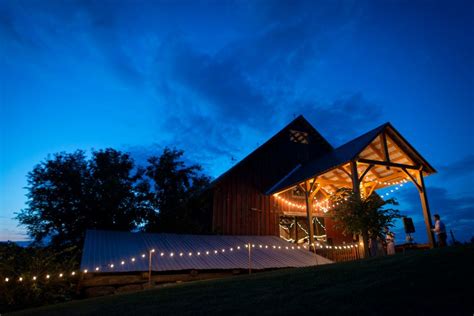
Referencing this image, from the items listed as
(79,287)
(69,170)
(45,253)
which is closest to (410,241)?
(79,287)

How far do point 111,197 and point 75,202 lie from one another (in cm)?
173

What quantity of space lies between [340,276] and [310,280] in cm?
58

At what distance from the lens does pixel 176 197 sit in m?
16.3

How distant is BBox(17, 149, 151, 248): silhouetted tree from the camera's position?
13961mm

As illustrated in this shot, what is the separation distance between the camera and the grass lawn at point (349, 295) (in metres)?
3.39

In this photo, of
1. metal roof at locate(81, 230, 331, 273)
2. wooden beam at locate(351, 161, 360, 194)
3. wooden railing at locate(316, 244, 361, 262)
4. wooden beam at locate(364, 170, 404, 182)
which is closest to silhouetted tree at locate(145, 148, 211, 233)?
metal roof at locate(81, 230, 331, 273)

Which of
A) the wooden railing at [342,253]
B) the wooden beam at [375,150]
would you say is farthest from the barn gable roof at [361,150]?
the wooden railing at [342,253]

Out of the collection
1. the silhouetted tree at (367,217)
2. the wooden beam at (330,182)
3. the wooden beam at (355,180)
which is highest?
the wooden beam at (330,182)

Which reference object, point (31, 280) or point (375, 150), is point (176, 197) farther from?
point (375, 150)

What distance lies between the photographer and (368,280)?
188 inches

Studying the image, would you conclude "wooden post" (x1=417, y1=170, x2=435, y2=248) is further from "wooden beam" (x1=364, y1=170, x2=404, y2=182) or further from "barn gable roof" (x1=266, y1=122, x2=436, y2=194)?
"wooden beam" (x1=364, y1=170, x2=404, y2=182)

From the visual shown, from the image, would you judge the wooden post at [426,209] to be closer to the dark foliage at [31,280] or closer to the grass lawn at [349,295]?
the grass lawn at [349,295]

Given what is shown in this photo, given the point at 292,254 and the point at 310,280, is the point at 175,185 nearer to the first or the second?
the point at 292,254

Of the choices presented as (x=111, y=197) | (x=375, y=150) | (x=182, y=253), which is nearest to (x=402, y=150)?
(x=375, y=150)
